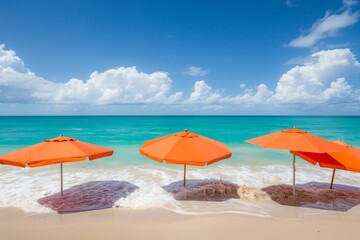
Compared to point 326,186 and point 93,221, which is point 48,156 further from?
point 326,186

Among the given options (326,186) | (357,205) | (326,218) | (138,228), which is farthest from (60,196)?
(326,186)

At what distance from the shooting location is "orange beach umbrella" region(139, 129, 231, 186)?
16.5 ft

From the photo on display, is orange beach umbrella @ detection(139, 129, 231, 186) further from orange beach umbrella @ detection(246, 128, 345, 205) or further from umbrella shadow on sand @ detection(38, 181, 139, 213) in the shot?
umbrella shadow on sand @ detection(38, 181, 139, 213)

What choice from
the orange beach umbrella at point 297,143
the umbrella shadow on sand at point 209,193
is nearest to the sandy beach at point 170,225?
the umbrella shadow on sand at point 209,193

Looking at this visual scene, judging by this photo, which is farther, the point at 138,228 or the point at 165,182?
the point at 165,182

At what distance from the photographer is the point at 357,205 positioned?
6.39 metres

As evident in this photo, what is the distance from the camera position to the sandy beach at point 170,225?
4.65 metres

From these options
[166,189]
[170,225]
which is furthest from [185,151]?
[166,189]

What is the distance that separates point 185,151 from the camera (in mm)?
5359

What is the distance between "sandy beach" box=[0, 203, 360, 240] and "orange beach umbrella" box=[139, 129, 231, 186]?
1.47m

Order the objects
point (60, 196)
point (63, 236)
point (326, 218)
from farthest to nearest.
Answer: point (60, 196) < point (326, 218) < point (63, 236)

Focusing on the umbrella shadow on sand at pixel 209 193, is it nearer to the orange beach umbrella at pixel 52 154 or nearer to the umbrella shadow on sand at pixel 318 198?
the umbrella shadow on sand at pixel 318 198

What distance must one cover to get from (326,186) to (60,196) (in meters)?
9.52

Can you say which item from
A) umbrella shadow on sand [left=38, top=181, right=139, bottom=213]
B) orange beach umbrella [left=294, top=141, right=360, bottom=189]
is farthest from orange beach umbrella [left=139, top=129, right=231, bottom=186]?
orange beach umbrella [left=294, top=141, right=360, bottom=189]
